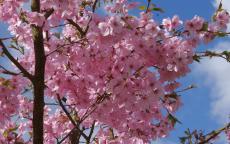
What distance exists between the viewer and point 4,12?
8148mm

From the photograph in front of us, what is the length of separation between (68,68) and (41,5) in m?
1.30

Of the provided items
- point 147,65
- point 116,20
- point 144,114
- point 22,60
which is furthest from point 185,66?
point 22,60

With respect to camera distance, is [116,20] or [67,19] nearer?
[116,20]

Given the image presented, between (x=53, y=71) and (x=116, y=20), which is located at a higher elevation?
(x=53, y=71)

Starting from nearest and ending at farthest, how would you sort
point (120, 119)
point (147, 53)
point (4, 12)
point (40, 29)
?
point (147, 53), point (40, 29), point (4, 12), point (120, 119)

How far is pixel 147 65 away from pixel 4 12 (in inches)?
114

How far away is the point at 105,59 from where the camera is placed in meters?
7.27

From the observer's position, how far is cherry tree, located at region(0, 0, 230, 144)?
6801 mm

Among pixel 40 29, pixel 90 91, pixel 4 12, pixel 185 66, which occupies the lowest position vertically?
pixel 185 66

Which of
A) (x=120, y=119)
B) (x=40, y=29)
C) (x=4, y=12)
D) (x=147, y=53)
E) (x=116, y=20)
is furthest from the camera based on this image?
(x=120, y=119)

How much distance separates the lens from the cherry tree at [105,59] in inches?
268

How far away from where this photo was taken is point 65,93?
834cm

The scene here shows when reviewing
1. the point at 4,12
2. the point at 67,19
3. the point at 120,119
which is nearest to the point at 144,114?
the point at 120,119

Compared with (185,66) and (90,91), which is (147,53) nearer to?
(185,66)
